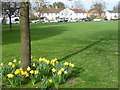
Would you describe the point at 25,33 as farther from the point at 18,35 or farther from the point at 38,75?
the point at 18,35

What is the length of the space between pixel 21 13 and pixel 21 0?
37 centimetres

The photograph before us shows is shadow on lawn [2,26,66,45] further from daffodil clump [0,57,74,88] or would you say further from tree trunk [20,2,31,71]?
tree trunk [20,2,31,71]

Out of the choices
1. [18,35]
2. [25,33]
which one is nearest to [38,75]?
[25,33]

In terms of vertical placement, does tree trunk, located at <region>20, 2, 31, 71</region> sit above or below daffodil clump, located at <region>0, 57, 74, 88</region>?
above

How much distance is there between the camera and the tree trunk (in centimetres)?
522

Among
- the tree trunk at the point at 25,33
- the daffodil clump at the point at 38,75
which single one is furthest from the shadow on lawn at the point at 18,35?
the tree trunk at the point at 25,33

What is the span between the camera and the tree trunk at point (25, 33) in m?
5.22

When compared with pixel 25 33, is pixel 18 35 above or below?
below

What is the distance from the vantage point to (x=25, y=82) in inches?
207

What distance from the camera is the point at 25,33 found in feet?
17.4

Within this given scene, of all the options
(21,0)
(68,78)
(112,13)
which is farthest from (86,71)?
(112,13)

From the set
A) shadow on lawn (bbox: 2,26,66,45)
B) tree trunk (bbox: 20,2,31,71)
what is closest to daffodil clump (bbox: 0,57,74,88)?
tree trunk (bbox: 20,2,31,71)

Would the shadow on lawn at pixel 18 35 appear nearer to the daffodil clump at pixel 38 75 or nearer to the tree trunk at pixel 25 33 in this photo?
the daffodil clump at pixel 38 75

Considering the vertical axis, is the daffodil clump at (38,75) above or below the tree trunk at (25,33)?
below
